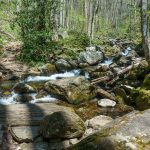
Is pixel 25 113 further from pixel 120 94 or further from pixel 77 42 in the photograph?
pixel 77 42

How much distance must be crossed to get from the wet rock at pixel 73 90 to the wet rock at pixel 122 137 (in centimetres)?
683

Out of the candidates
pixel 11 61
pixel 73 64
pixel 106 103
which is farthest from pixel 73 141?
pixel 11 61

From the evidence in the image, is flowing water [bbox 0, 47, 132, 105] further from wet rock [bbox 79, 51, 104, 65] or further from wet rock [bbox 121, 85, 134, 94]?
wet rock [bbox 121, 85, 134, 94]

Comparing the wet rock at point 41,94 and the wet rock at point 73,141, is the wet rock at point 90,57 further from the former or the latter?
the wet rock at point 73,141

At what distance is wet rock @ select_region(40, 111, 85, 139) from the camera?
6297 millimetres

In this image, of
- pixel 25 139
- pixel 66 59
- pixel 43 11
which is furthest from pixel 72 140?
pixel 43 11

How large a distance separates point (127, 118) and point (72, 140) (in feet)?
10.00

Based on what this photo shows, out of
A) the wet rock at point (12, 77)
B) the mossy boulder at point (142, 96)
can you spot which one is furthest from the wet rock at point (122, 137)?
the wet rock at point (12, 77)

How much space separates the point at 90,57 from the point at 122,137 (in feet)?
45.7

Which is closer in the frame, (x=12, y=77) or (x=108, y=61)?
(x=12, y=77)

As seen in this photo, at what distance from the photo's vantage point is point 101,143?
291cm

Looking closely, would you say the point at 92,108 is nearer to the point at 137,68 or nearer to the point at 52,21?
the point at 137,68

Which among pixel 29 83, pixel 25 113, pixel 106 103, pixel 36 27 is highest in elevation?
pixel 36 27

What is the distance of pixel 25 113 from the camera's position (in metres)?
8.18
